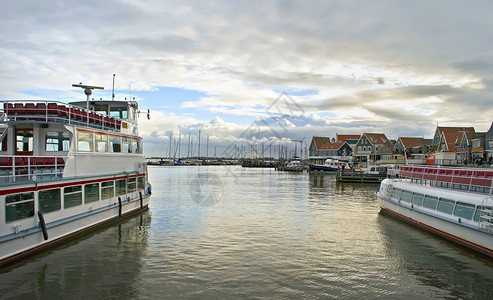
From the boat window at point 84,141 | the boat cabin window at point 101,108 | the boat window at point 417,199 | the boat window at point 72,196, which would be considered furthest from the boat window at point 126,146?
the boat window at point 417,199

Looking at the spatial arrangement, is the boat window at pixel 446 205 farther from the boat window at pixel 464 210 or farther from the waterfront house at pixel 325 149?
the waterfront house at pixel 325 149

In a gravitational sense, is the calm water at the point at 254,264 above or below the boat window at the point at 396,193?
below

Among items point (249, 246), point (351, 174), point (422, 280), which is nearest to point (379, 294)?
point (422, 280)

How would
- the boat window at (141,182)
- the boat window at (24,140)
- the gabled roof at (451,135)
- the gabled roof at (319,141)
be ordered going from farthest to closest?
1. the gabled roof at (319,141)
2. the gabled roof at (451,135)
3. the boat window at (141,182)
4. the boat window at (24,140)

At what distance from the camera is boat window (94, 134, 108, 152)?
22078mm

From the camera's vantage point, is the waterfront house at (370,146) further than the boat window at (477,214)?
Yes

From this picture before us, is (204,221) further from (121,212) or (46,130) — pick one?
(46,130)

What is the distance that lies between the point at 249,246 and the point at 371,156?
344ft

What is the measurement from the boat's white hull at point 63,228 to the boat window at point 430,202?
Result: 2106 cm

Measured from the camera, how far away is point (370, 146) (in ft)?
385

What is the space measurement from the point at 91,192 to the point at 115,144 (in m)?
4.90

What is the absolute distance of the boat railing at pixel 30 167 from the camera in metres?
15.6

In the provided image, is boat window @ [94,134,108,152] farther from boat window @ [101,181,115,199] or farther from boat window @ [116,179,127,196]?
boat window @ [116,179,127,196]

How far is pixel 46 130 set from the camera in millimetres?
19656
